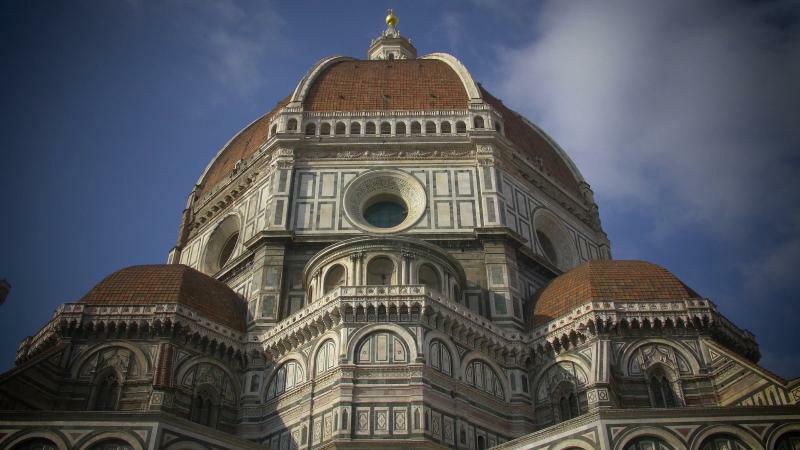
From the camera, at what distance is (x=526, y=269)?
29.3m

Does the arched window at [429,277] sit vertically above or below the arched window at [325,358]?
above

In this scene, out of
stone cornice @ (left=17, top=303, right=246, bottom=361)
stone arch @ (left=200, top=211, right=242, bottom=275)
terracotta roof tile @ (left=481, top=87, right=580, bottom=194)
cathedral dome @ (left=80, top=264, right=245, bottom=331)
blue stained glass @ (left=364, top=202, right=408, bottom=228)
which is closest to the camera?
stone cornice @ (left=17, top=303, right=246, bottom=361)

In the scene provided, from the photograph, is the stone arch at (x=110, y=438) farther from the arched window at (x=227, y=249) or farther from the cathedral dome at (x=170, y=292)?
the arched window at (x=227, y=249)

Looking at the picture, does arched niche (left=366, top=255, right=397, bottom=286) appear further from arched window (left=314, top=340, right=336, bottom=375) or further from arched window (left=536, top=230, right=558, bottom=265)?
arched window (left=536, top=230, right=558, bottom=265)

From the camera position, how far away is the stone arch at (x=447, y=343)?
23.0 m

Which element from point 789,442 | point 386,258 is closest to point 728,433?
point 789,442

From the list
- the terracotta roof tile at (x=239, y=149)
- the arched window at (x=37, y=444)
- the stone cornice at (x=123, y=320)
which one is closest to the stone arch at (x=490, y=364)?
the stone cornice at (x=123, y=320)

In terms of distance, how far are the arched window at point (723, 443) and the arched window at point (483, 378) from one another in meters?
7.22

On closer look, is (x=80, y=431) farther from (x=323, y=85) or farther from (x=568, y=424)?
(x=323, y=85)

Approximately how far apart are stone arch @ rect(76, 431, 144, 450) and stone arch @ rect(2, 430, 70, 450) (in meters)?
0.42

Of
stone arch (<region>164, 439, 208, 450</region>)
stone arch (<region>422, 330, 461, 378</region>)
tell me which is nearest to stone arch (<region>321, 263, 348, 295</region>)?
stone arch (<region>422, 330, 461, 378</region>)

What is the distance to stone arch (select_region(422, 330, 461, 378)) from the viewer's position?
2300 centimetres

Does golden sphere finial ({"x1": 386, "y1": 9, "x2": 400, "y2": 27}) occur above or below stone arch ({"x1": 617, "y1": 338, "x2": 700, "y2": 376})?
above

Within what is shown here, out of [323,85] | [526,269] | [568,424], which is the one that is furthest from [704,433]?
[323,85]
